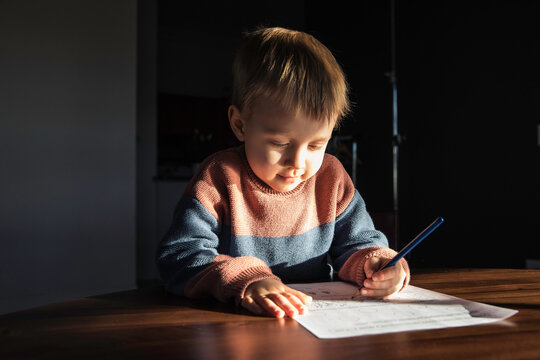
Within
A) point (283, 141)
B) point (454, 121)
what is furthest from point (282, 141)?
point (454, 121)

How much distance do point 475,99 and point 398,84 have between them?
789mm

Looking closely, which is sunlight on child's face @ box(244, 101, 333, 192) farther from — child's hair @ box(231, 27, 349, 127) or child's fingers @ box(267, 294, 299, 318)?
child's fingers @ box(267, 294, 299, 318)

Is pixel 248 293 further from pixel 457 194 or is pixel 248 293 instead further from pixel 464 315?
pixel 457 194

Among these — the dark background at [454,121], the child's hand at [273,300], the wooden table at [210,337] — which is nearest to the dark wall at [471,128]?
the dark background at [454,121]

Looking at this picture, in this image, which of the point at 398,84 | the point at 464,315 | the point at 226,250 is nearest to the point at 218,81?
the point at 398,84

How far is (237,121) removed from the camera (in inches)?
32.5

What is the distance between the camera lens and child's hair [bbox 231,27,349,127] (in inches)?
28.7

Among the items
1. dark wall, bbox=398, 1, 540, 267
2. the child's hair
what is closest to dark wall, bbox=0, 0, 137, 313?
dark wall, bbox=398, 1, 540, 267

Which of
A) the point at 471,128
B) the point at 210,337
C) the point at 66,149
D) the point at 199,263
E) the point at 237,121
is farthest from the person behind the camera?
the point at 471,128

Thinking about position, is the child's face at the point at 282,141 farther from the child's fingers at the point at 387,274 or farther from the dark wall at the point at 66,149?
the dark wall at the point at 66,149

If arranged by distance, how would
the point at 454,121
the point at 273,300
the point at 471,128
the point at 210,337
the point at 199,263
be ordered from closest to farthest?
the point at 210,337, the point at 273,300, the point at 199,263, the point at 471,128, the point at 454,121

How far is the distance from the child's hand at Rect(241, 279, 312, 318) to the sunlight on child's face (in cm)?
23

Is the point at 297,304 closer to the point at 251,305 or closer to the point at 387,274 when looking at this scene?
the point at 251,305

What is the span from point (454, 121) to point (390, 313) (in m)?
2.85
